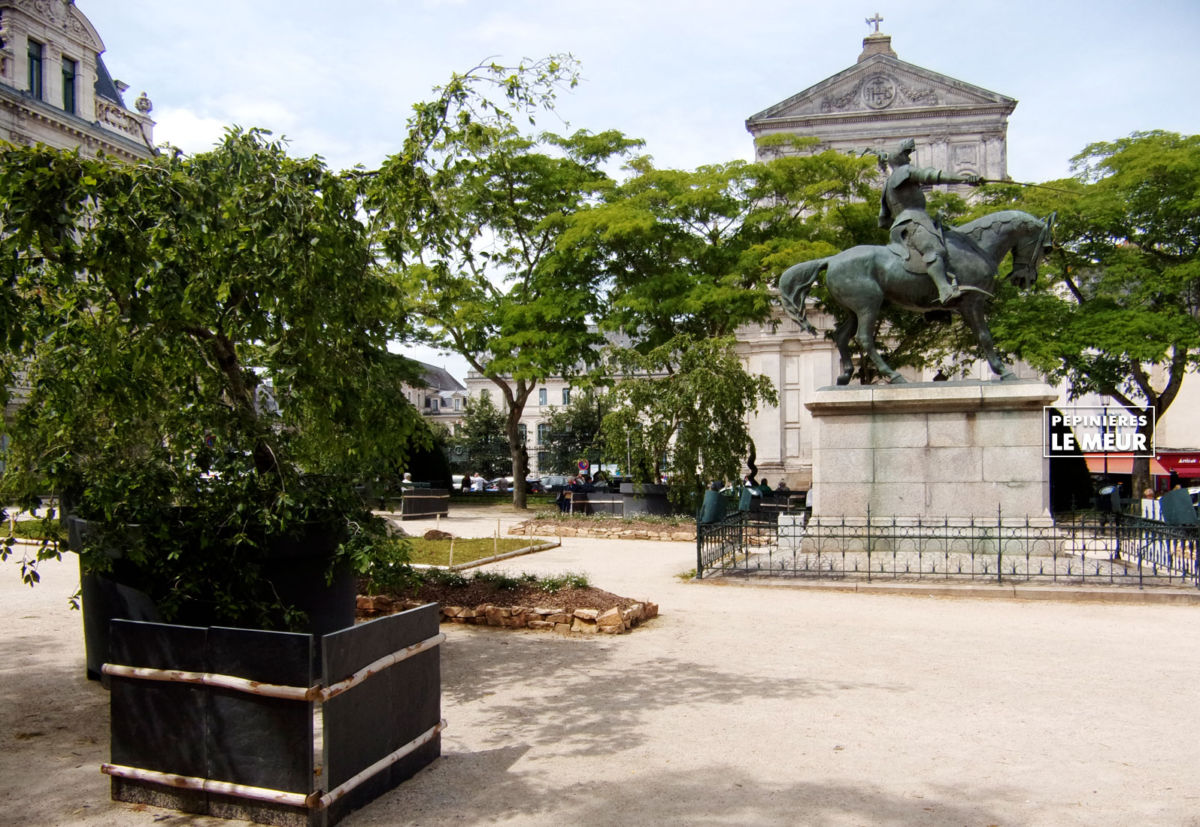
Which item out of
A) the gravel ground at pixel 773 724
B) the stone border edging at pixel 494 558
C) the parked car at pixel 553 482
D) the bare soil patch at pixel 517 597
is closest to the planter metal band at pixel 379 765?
the gravel ground at pixel 773 724

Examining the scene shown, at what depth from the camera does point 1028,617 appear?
10.6 m

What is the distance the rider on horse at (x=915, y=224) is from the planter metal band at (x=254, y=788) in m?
11.1

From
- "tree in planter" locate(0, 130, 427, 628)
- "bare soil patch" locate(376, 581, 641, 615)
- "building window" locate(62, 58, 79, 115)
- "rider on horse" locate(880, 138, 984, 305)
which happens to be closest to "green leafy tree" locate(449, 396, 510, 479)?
"building window" locate(62, 58, 79, 115)

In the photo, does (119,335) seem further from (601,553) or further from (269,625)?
(601,553)

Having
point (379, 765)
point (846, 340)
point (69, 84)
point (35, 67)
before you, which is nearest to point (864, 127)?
point (69, 84)

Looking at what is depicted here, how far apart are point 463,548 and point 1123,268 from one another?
65.5 feet

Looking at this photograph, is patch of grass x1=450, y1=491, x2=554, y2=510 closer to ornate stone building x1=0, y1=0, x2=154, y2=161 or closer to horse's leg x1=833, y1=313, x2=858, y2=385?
ornate stone building x1=0, y1=0, x2=154, y2=161

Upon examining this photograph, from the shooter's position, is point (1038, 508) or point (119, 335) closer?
point (119, 335)

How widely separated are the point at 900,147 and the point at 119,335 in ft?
37.6

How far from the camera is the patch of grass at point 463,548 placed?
15781mm

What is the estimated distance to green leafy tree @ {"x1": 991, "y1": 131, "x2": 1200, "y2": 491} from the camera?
2514cm

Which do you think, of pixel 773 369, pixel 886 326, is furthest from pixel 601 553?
pixel 773 369

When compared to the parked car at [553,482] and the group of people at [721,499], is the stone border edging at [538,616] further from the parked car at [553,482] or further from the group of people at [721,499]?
the parked car at [553,482]

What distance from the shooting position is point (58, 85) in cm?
3700
